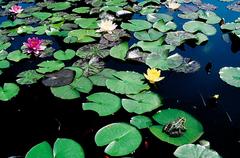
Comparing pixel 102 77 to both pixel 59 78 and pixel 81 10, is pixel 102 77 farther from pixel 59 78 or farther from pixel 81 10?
pixel 81 10

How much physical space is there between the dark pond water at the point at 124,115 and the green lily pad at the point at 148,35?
1.36 ft

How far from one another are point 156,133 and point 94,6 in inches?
98.3

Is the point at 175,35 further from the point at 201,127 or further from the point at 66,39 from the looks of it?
the point at 201,127

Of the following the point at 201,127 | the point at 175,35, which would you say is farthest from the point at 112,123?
the point at 175,35

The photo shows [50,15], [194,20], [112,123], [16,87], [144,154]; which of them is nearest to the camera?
[144,154]

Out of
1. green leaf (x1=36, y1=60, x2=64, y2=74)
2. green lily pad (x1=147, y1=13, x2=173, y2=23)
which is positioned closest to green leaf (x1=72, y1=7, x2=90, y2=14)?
green lily pad (x1=147, y1=13, x2=173, y2=23)

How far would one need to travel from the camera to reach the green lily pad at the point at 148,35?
3.17 metres

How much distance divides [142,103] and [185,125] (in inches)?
14.5

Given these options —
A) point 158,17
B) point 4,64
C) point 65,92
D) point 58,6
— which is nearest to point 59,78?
point 65,92

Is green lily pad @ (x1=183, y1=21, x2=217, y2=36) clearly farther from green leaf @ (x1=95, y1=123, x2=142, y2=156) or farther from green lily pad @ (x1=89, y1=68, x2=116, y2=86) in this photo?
green leaf @ (x1=95, y1=123, x2=142, y2=156)

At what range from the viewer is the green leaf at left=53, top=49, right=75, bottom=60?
2971 millimetres

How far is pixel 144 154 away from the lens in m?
1.97

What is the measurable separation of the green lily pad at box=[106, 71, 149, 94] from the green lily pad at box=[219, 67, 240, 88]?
2.10 feet

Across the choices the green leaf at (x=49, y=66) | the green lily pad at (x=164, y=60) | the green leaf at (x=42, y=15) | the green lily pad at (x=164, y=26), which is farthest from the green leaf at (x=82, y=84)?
the green leaf at (x=42, y=15)
